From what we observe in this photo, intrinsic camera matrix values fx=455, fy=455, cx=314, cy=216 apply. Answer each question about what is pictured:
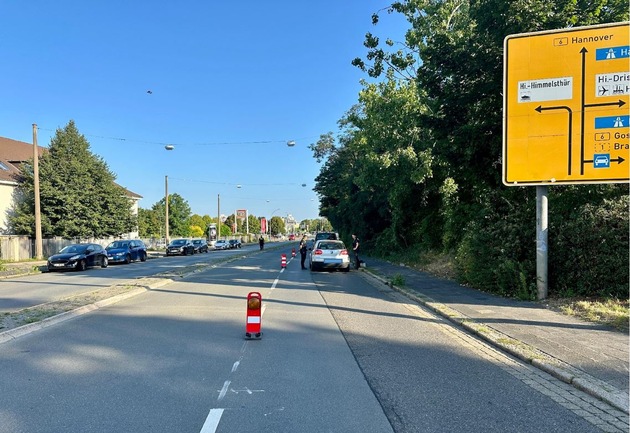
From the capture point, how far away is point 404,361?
6.39 metres

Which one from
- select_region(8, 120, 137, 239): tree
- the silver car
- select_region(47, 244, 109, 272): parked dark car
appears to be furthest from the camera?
select_region(8, 120, 137, 239): tree

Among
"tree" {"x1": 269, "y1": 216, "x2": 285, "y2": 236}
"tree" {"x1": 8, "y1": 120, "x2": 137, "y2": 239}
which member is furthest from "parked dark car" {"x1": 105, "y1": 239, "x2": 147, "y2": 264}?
"tree" {"x1": 269, "y1": 216, "x2": 285, "y2": 236}

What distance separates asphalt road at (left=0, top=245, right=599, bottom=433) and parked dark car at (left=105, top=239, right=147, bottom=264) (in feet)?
70.1

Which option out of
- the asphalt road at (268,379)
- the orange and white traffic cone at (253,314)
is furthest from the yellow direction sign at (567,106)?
the orange and white traffic cone at (253,314)

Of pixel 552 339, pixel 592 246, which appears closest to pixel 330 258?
pixel 592 246

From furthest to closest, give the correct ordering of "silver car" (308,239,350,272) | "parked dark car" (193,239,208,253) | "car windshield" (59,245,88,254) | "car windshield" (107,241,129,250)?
"parked dark car" (193,239,208,253) < "car windshield" (107,241,129,250) < "car windshield" (59,245,88,254) < "silver car" (308,239,350,272)

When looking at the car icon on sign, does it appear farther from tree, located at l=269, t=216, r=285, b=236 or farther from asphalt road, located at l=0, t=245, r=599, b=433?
tree, located at l=269, t=216, r=285, b=236

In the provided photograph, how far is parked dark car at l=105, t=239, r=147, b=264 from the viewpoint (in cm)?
2955

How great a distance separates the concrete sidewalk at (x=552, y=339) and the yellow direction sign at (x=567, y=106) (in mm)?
3102

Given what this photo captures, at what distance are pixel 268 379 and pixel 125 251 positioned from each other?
27773 millimetres

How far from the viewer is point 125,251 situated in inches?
1201

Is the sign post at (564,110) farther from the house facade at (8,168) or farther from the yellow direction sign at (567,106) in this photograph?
the house facade at (8,168)

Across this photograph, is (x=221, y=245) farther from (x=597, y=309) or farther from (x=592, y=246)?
(x=597, y=309)

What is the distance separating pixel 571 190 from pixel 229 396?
10.6 meters
